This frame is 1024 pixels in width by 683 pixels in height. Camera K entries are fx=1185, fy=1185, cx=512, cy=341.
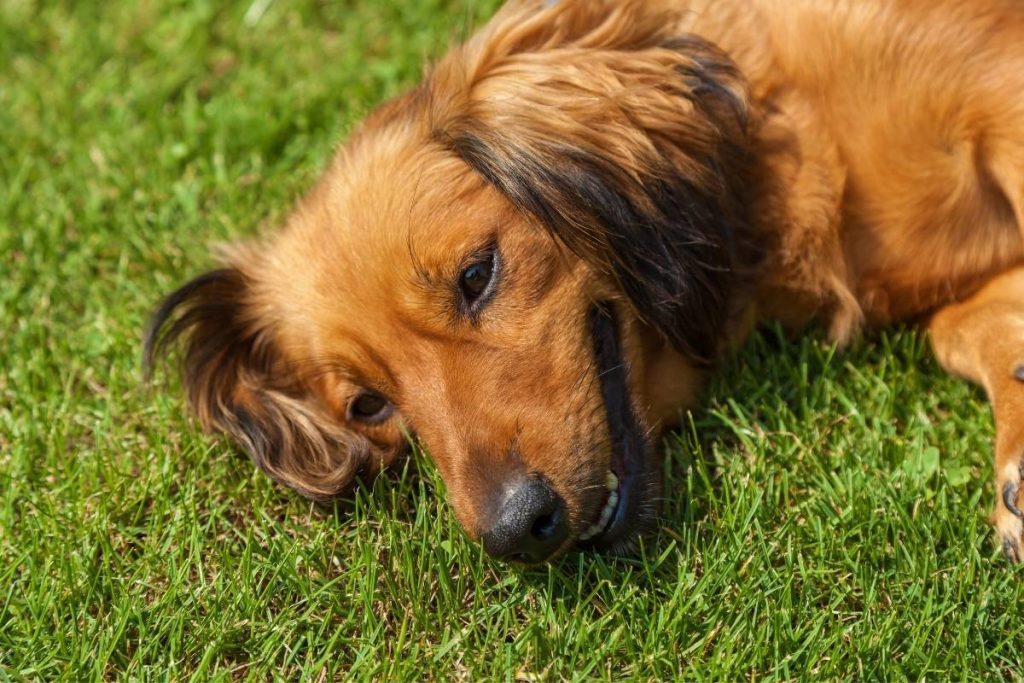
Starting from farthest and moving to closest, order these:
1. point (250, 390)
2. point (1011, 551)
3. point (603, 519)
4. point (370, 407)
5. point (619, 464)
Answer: point (250, 390) → point (370, 407) → point (619, 464) → point (603, 519) → point (1011, 551)

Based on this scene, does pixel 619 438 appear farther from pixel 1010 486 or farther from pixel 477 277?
pixel 1010 486

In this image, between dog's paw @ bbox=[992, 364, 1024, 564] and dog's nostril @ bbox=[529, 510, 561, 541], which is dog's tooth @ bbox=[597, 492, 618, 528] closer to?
dog's nostril @ bbox=[529, 510, 561, 541]

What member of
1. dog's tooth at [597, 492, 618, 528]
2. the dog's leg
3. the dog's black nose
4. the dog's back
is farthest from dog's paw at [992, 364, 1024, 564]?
the dog's black nose

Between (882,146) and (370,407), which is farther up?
(882,146)

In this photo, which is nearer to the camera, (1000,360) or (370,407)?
(1000,360)

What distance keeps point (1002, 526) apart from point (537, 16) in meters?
2.08

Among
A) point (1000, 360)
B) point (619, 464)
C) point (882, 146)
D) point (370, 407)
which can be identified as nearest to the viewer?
point (619, 464)

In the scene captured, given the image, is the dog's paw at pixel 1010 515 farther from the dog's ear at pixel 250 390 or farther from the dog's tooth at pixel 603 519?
the dog's ear at pixel 250 390

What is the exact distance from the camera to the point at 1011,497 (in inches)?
122

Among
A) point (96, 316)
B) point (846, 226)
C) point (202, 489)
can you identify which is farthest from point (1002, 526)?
point (96, 316)

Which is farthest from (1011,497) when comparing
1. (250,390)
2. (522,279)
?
(250,390)

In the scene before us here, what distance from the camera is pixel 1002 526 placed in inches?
122

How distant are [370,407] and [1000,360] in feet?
6.34

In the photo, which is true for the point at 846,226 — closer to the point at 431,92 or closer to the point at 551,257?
the point at 551,257
